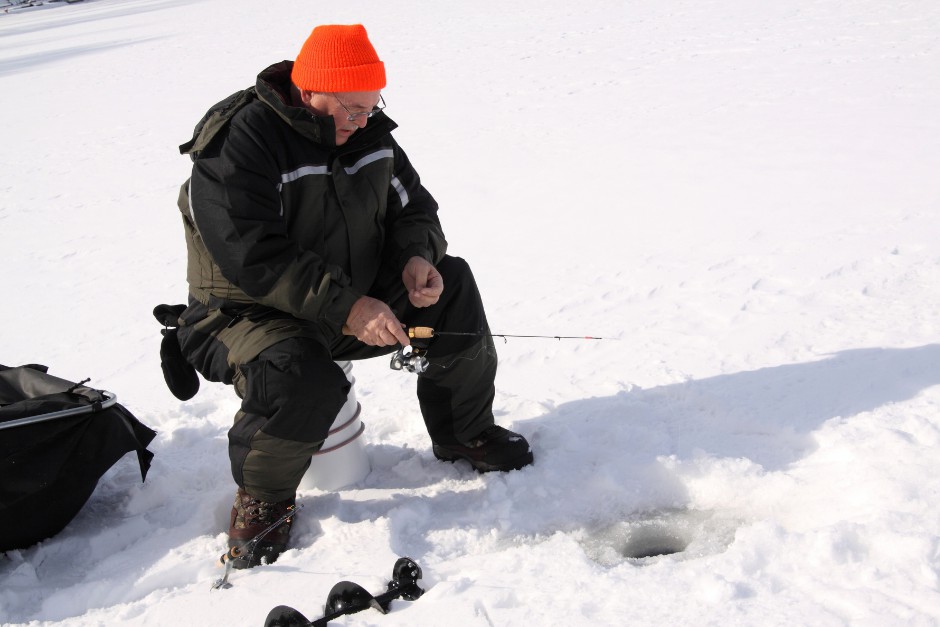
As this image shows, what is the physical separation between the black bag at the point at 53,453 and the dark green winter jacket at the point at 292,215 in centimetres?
53

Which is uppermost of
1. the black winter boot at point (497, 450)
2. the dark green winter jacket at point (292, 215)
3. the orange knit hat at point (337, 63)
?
the orange knit hat at point (337, 63)

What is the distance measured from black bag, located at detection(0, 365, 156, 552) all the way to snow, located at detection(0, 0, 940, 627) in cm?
12

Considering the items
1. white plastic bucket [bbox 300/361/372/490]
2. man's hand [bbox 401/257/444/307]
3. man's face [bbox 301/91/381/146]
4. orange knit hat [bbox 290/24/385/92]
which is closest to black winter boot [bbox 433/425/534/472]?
white plastic bucket [bbox 300/361/372/490]

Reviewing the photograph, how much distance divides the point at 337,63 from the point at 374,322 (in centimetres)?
75

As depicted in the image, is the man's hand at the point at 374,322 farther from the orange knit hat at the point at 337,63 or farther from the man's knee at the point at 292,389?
the orange knit hat at the point at 337,63

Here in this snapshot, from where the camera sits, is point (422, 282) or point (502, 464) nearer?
point (422, 282)

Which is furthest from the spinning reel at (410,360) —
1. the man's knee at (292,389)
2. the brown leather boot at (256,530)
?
the brown leather boot at (256,530)

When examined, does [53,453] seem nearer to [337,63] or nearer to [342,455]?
[342,455]

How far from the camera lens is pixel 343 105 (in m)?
2.55

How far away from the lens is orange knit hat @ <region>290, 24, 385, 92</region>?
8.13 ft

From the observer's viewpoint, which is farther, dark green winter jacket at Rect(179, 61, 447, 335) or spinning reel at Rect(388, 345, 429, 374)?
spinning reel at Rect(388, 345, 429, 374)

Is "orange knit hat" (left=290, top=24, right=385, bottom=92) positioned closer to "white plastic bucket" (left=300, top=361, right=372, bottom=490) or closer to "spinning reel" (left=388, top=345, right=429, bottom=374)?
"spinning reel" (left=388, top=345, right=429, bottom=374)

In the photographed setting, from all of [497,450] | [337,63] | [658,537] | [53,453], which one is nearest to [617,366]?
[497,450]

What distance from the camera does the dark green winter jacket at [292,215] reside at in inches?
96.1
